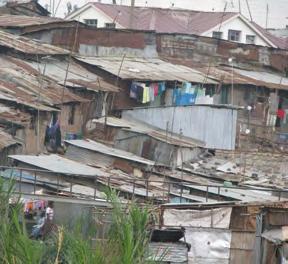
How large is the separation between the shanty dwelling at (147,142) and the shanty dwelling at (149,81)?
309 centimetres

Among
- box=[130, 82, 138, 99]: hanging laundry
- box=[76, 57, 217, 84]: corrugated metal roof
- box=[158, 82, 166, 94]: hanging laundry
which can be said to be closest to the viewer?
box=[130, 82, 138, 99]: hanging laundry

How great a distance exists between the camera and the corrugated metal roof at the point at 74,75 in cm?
2339

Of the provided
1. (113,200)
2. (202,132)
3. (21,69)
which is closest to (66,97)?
(21,69)

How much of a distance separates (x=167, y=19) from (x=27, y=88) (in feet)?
55.8

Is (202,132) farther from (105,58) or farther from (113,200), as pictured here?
(113,200)

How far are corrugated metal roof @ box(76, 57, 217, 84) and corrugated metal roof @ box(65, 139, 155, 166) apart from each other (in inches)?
210

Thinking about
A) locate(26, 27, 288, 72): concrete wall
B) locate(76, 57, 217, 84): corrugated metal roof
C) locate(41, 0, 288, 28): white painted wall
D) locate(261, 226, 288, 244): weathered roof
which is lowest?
locate(261, 226, 288, 244): weathered roof

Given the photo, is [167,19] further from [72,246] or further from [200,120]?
[72,246]

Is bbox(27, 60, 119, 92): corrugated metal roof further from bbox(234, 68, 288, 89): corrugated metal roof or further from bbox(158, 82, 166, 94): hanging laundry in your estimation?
bbox(234, 68, 288, 89): corrugated metal roof

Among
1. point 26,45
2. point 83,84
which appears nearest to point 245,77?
point 83,84

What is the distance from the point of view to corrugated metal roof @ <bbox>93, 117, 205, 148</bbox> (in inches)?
846

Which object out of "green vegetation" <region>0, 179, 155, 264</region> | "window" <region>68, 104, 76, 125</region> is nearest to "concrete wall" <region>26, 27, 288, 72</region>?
"window" <region>68, 104, 76, 125</region>

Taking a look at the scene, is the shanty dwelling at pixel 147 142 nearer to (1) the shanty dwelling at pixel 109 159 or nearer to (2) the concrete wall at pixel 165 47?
(1) the shanty dwelling at pixel 109 159

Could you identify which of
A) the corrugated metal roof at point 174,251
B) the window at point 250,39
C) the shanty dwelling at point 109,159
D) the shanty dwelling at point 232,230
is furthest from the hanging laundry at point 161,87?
the corrugated metal roof at point 174,251
